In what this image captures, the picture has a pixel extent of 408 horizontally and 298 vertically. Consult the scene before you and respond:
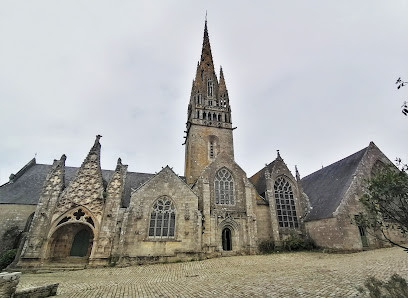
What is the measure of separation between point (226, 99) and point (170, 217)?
810 inches

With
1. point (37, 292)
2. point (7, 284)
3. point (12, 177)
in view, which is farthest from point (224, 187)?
point (12, 177)

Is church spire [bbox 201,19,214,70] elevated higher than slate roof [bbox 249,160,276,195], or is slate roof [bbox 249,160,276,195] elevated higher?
church spire [bbox 201,19,214,70]

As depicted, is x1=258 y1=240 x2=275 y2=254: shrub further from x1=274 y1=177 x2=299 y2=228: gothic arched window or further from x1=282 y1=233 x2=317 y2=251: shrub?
x1=274 y1=177 x2=299 y2=228: gothic arched window

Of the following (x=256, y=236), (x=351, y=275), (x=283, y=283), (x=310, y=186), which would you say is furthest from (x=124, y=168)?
(x=310, y=186)

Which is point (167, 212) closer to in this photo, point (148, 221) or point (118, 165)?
point (148, 221)

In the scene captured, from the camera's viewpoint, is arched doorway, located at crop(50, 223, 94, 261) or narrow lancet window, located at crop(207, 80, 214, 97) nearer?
arched doorway, located at crop(50, 223, 94, 261)

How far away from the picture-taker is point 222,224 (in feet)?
64.8

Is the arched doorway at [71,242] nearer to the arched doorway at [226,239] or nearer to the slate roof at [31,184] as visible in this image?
the slate roof at [31,184]

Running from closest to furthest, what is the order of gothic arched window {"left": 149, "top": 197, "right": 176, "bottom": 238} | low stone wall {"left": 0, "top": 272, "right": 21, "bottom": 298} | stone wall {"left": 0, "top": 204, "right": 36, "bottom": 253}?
low stone wall {"left": 0, "top": 272, "right": 21, "bottom": 298}, gothic arched window {"left": 149, "top": 197, "right": 176, "bottom": 238}, stone wall {"left": 0, "top": 204, "right": 36, "bottom": 253}

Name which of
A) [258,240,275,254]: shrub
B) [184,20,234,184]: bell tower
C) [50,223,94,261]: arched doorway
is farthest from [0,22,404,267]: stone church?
[184,20,234,184]: bell tower

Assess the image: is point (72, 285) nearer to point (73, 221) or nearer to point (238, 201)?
point (73, 221)

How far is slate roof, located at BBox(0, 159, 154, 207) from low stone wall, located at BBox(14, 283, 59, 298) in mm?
10952

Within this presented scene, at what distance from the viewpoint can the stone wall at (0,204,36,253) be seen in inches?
715

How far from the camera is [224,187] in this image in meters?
21.8
